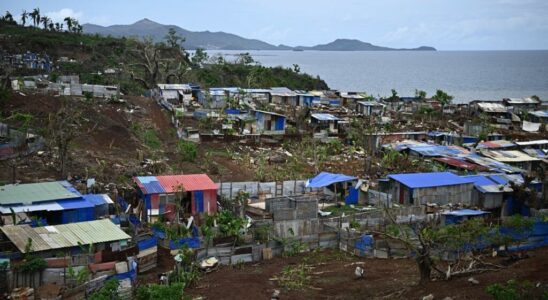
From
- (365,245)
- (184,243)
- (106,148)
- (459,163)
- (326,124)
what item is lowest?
(365,245)

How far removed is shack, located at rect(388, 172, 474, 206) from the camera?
69.9 ft

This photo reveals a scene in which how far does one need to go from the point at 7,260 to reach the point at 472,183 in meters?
15.9

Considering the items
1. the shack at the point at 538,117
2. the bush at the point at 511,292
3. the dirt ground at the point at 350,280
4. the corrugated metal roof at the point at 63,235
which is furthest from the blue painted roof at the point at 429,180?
the shack at the point at 538,117

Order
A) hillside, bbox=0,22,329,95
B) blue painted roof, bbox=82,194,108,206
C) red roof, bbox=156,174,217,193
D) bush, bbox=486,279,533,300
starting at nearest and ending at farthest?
bush, bbox=486,279,533,300, blue painted roof, bbox=82,194,108,206, red roof, bbox=156,174,217,193, hillside, bbox=0,22,329,95

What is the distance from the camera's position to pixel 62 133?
22.2 metres

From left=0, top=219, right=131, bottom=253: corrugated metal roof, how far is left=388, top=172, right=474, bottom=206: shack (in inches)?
425

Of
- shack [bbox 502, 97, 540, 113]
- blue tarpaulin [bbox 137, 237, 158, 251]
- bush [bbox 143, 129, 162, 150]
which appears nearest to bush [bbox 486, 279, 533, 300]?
blue tarpaulin [bbox 137, 237, 158, 251]

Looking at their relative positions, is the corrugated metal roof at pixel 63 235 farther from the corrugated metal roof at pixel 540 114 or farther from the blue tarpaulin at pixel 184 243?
the corrugated metal roof at pixel 540 114

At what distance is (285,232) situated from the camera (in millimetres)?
17703

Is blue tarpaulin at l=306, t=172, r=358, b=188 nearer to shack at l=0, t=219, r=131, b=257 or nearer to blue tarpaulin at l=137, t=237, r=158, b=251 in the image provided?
blue tarpaulin at l=137, t=237, r=158, b=251

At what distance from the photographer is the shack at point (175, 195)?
18.8m

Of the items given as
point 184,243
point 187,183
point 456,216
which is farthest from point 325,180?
point 184,243

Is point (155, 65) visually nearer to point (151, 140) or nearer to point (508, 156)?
point (151, 140)

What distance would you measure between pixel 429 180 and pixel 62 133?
544 inches
